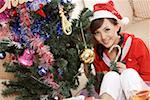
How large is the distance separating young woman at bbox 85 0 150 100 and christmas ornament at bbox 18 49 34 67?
13.2 inches

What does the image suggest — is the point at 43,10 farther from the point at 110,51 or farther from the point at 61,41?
the point at 110,51

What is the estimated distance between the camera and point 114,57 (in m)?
1.71

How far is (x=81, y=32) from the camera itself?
4.90 feet

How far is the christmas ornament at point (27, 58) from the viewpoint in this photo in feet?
4.67

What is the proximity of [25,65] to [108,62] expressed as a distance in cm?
46

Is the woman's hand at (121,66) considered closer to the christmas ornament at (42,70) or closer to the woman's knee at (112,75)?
the woman's knee at (112,75)

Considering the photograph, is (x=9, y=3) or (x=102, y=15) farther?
(x=102, y=15)

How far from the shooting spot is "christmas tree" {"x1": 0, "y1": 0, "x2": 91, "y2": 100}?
1.41 m

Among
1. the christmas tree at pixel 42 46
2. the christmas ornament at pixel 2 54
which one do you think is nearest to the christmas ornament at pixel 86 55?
the christmas tree at pixel 42 46

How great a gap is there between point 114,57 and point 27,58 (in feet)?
1.58

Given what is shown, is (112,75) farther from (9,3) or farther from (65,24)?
(9,3)

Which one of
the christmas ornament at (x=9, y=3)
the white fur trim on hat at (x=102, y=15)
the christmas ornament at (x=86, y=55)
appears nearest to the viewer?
the christmas ornament at (x=9, y=3)

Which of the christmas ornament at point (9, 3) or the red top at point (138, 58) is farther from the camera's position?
the red top at point (138, 58)

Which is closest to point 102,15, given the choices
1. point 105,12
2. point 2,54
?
point 105,12
